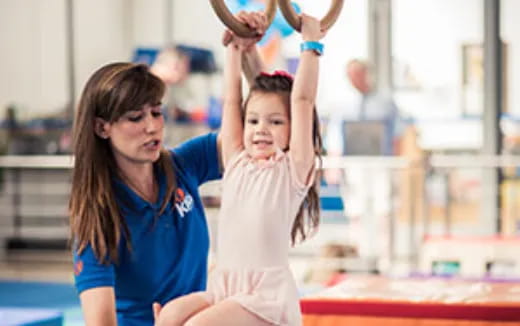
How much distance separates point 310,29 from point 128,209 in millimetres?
651

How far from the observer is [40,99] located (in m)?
9.22

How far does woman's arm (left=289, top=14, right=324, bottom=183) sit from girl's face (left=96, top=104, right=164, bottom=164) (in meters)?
0.38

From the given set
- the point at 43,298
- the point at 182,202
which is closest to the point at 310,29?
the point at 182,202

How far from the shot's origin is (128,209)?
83.2 inches

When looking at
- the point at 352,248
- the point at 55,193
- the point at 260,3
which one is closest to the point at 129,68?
the point at 260,3

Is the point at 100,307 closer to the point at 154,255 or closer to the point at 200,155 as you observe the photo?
the point at 154,255

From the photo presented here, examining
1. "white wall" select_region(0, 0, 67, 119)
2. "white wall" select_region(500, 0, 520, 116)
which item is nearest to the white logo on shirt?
"white wall" select_region(500, 0, 520, 116)

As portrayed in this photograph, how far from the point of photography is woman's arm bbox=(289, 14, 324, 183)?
1842mm

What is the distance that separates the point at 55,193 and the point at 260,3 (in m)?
3.83

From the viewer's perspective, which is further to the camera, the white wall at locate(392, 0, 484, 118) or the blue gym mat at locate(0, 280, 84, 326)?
the white wall at locate(392, 0, 484, 118)

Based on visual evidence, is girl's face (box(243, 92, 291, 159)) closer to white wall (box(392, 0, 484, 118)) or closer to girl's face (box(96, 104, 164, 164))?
girl's face (box(96, 104, 164, 164))

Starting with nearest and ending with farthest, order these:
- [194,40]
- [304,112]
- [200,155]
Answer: [304,112] → [200,155] → [194,40]

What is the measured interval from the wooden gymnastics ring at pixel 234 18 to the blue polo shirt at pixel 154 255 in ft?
1.58

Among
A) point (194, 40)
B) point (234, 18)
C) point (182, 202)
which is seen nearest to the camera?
point (234, 18)
